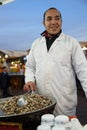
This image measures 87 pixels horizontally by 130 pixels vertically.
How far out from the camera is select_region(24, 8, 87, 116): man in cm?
206

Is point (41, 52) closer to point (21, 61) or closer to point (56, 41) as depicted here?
point (56, 41)

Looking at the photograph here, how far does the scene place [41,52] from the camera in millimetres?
2133

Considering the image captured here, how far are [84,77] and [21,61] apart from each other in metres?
19.2

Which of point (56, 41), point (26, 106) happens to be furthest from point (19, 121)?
point (56, 41)

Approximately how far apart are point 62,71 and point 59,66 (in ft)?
0.13

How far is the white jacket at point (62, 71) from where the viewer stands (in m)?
2.06

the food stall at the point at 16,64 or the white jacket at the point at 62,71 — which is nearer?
the white jacket at the point at 62,71

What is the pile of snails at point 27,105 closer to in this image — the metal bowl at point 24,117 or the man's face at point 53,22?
the metal bowl at point 24,117

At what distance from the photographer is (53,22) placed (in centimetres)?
208

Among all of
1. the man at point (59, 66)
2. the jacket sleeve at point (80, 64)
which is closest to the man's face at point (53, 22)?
the man at point (59, 66)

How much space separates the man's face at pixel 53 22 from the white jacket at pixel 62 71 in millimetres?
67

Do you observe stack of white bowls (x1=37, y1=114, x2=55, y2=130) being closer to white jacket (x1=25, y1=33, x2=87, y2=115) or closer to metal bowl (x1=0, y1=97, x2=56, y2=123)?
metal bowl (x1=0, y1=97, x2=56, y2=123)

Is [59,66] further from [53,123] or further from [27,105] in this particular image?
[53,123]

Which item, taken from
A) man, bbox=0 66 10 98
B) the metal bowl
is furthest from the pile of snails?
man, bbox=0 66 10 98
